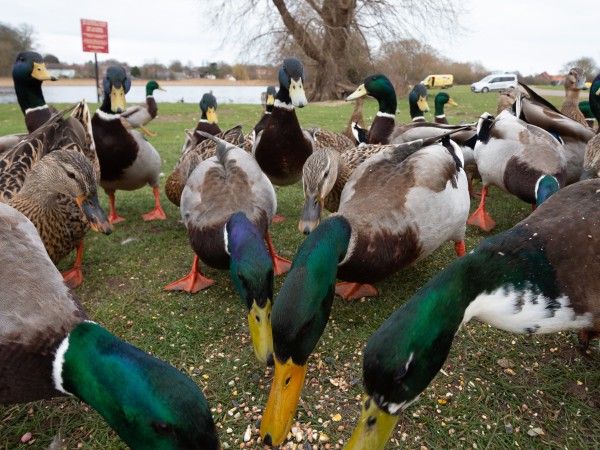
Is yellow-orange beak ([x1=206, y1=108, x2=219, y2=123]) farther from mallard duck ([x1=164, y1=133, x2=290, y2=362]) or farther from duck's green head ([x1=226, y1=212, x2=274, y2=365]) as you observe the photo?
duck's green head ([x1=226, y1=212, x2=274, y2=365])

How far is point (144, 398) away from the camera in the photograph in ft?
4.42

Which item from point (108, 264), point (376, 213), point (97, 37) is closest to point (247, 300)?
point (376, 213)

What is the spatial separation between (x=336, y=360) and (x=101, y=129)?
3.62 m

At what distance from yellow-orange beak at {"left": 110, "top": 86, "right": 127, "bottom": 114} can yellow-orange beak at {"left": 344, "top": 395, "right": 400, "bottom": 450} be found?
4.08 m

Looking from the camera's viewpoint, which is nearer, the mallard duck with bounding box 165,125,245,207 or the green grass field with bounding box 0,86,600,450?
the green grass field with bounding box 0,86,600,450

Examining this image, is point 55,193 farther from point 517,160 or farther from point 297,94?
point 517,160

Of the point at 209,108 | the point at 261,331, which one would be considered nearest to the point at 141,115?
the point at 209,108

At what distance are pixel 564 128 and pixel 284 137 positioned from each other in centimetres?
315

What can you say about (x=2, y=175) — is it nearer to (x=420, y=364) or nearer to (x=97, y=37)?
(x=420, y=364)

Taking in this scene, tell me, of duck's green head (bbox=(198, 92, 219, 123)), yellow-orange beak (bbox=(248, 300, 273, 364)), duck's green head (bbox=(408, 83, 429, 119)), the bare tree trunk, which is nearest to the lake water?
the bare tree trunk

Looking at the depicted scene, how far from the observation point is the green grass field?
2.04 metres

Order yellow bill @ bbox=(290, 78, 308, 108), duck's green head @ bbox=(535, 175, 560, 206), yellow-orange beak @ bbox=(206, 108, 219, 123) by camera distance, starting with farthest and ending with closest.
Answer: yellow-orange beak @ bbox=(206, 108, 219, 123)
yellow bill @ bbox=(290, 78, 308, 108)
duck's green head @ bbox=(535, 175, 560, 206)

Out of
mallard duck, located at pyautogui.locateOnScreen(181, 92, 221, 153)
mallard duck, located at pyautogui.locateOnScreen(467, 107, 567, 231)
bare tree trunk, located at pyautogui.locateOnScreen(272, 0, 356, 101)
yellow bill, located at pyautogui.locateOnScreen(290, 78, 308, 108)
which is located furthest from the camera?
bare tree trunk, located at pyautogui.locateOnScreen(272, 0, 356, 101)

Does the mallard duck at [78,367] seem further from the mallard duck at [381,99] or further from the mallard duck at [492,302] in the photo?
the mallard duck at [381,99]
